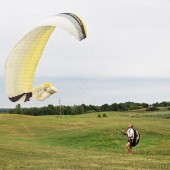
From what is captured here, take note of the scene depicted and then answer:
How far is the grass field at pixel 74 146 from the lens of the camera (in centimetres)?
2113

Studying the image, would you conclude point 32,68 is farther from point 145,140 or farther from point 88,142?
point 145,140

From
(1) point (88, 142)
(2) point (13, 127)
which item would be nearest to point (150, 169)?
(1) point (88, 142)

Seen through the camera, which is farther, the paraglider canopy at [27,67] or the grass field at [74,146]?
the paraglider canopy at [27,67]

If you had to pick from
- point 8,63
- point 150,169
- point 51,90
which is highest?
point 8,63

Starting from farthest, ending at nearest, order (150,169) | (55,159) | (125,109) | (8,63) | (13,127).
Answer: (125,109) → (13,127) → (8,63) → (55,159) → (150,169)

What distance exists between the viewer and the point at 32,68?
2764cm

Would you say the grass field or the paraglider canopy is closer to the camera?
the grass field

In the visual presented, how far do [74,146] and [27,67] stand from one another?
15749mm

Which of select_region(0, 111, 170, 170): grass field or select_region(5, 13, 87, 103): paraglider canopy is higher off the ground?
select_region(5, 13, 87, 103): paraglider canopy

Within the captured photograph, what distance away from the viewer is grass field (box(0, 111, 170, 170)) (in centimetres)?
2113

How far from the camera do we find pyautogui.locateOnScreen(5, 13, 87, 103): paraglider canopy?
26.4 m

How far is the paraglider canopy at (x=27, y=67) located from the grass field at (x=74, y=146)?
367cm

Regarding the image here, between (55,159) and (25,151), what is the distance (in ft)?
17.2

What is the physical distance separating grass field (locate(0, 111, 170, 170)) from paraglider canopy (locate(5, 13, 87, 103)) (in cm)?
367
